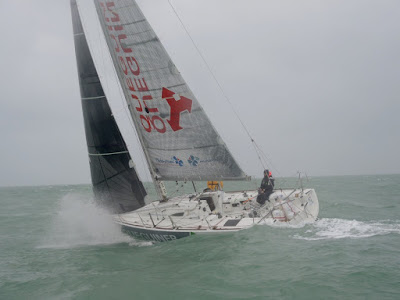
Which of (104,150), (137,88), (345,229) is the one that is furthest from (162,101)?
(345,229)

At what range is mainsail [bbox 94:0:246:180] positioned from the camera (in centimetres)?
983

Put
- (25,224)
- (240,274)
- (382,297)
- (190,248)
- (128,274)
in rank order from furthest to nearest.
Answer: (25,224) < (190,248) < (128,274) < (240,274) < (382,297)

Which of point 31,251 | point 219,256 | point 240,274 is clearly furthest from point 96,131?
point 240,274

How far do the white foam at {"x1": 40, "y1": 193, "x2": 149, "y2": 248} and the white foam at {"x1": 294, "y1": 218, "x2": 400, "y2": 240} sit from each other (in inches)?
180

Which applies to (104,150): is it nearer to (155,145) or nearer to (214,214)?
(155,145)

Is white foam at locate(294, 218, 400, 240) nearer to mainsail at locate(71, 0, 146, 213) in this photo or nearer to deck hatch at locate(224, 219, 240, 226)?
deck hatch at locate(224, 219, 240, 226)

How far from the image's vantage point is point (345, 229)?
8984 millimetres

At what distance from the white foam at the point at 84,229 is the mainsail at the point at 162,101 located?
2.55 m

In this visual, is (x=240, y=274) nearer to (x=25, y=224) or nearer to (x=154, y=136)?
(x=154, y=136)

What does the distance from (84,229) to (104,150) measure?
2.97m

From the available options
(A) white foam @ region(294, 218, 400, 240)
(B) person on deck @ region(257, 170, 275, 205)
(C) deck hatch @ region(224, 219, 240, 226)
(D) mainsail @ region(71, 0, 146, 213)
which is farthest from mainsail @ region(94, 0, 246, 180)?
(A) white foam @ region(294, 218, 400, 240)

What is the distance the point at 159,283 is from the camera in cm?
611

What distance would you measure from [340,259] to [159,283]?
346 cm

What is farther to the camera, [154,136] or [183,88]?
[154,136]
